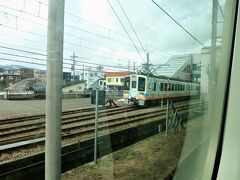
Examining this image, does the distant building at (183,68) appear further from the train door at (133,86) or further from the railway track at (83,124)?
the train door at (133,86)

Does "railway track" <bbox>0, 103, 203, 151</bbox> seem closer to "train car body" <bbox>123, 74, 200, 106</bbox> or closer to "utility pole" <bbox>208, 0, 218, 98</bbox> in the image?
"train car body" <bbox>123, 74, 200, 106</bbox>

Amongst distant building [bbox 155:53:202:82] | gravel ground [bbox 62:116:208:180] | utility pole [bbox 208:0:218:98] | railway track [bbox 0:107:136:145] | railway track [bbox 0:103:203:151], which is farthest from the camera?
railway track [bbox 0:107:136:145]

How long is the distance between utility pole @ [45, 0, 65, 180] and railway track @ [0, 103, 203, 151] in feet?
5.14

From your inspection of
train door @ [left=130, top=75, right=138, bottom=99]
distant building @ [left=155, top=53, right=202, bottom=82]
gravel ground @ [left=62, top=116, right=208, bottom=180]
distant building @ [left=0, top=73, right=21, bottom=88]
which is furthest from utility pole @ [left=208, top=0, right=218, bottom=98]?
distant building @ [left=0, top=73, right=21, bottom=88]

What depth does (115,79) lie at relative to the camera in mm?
3684

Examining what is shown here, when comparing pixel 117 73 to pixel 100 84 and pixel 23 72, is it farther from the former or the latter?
pixel 23 72

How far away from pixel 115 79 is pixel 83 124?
2.95m

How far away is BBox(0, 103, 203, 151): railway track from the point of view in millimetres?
4441

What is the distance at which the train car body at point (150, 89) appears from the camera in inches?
112

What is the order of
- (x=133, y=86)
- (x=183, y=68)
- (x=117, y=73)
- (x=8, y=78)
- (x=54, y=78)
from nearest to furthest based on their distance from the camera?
(x=54, y=78) < (x=183, y=68) < (x=8, y=78) < (x=117, y=73) < (x=133, y=86)

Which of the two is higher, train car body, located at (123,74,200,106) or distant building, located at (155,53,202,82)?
distant building, located at (155,53,202,82)

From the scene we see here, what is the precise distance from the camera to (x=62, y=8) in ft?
4.98

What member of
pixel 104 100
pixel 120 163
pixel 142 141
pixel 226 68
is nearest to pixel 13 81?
pixel 104 100

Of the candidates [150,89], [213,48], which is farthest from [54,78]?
[150,89]
